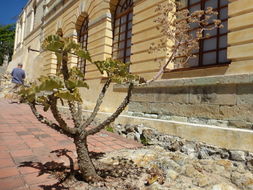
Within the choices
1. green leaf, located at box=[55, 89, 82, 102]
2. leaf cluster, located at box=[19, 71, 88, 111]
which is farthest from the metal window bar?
green leaf, located at box=[55, 89, 82, 102]

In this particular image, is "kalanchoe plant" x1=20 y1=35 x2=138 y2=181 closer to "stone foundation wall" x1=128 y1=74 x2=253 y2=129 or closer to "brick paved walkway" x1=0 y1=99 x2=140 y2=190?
"brick paved walkway" x1=0 y1=99 x2=140 y2=190

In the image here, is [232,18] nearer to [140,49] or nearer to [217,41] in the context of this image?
[217,41]

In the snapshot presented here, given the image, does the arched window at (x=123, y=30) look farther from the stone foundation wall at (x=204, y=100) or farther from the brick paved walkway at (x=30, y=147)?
the brick paved walkway at (x=30, y=147)

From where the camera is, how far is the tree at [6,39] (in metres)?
39.7

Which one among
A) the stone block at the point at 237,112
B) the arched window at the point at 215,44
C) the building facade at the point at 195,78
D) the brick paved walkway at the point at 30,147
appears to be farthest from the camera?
the arched window at the point at 215,44

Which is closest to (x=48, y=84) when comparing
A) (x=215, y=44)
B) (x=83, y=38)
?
(x=215, y=44)

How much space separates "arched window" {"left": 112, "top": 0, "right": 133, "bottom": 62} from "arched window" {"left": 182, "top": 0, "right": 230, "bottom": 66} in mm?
2896

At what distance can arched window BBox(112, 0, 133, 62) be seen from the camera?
7730 millimetres

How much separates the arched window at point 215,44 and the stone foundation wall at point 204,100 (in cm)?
78

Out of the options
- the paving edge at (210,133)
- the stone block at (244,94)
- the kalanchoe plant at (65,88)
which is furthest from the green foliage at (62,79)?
the stone block at (244,94)

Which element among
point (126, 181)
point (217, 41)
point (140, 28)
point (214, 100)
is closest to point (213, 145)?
point (214, 100)

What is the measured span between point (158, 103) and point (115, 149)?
1684 mm

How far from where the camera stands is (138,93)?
19.7 feet

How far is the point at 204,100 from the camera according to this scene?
444 cm
